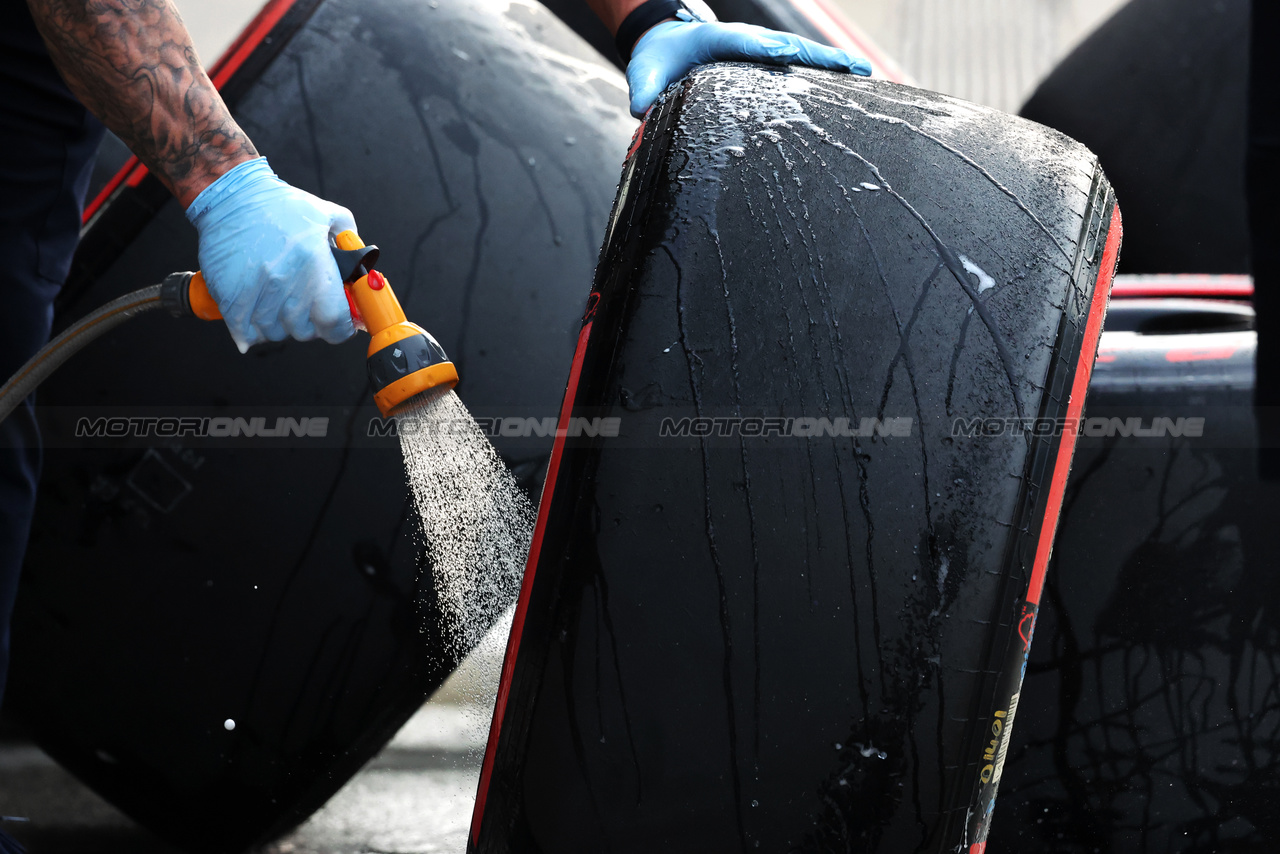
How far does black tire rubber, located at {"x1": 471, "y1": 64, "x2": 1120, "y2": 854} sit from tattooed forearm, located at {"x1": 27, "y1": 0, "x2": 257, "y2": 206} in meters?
0.58

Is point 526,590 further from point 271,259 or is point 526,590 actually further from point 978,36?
point 978,36

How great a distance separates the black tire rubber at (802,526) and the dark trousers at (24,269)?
0.86 metres

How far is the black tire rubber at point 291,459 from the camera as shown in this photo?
47.3 inches

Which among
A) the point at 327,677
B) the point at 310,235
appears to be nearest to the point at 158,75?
the point at 310,235

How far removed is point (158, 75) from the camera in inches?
40.3

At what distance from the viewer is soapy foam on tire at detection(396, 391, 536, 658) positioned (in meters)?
1.18

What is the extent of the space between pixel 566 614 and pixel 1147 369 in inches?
28.8

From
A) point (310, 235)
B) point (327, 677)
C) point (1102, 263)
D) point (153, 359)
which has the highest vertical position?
point (1102, 263)

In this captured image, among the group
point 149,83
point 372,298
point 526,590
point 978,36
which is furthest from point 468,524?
point 978,36

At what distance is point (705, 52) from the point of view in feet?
3.98

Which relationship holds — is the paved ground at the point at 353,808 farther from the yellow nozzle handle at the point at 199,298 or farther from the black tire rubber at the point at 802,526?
the black tire rubber at the point at 802,526

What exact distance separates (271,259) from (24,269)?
488 millimetres

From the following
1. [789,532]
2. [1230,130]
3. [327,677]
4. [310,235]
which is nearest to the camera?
[789,532]

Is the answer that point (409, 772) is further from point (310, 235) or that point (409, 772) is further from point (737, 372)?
point (737, 372)
